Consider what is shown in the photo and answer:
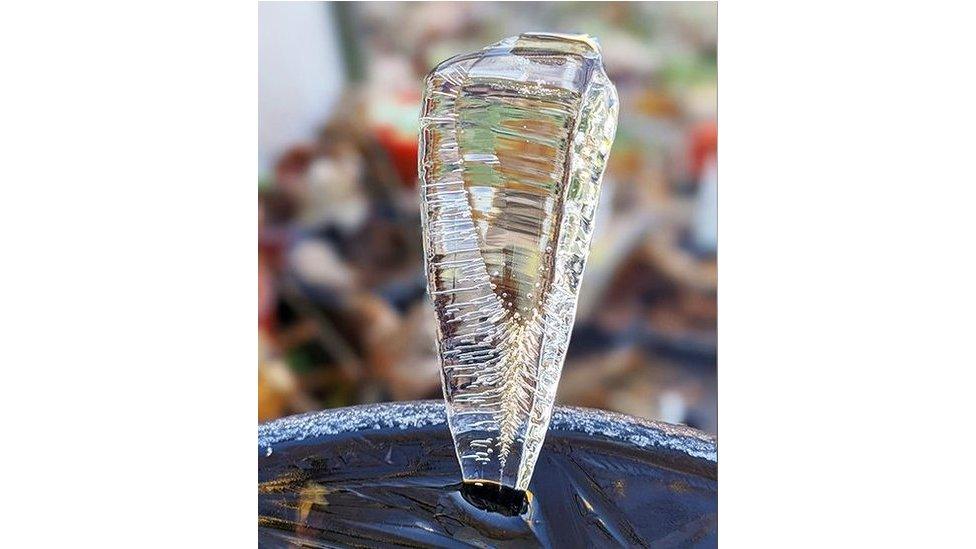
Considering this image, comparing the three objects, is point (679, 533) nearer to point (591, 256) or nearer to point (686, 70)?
point (591, 256)

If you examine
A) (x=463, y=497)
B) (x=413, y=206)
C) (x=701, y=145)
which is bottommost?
(x=463, y=497)

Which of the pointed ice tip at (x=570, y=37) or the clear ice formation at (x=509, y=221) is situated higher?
the pointed ice tip at (x=570, y=37)

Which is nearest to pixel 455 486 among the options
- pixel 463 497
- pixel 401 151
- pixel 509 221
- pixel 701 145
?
pixel 463 497

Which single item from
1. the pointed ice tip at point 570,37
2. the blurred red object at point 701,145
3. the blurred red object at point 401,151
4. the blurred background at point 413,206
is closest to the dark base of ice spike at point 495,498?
the blurred background at point 413,206

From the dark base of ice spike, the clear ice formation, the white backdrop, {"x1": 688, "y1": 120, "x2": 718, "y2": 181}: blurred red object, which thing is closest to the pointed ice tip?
the clear ice formation

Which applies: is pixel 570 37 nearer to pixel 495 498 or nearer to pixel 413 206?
pixel 413 206

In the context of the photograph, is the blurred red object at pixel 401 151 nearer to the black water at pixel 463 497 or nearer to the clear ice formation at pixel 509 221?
the clear ice formation at pixel 509 221
